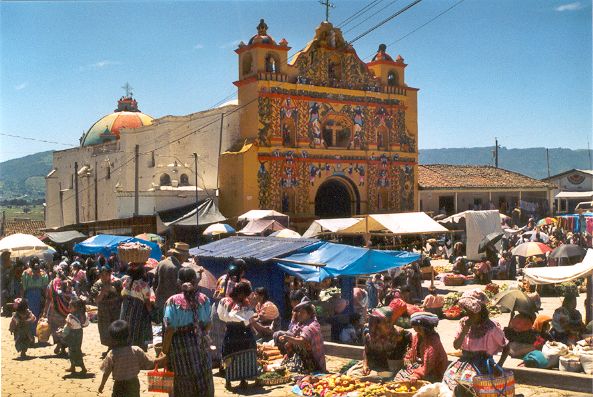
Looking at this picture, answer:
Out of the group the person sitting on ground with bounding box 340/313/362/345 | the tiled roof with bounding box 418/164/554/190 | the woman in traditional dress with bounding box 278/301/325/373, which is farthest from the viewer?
the tiled roof with bounding box 418/164/554/190

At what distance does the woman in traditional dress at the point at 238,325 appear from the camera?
9.49 metres

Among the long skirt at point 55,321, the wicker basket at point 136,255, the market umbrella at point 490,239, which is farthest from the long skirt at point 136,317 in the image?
the market umbrella at point 490,239

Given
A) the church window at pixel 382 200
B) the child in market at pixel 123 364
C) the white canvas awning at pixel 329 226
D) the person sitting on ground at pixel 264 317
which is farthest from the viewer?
the church window at pixel 382 200

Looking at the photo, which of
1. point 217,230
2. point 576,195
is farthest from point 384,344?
point 576,195

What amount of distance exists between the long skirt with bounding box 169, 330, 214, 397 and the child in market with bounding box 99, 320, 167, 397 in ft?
1.37

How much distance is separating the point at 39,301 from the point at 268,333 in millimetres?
5778

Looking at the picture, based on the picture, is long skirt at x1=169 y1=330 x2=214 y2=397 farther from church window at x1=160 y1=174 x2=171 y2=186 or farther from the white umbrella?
church window at x1=160 y1=174 x2=171 y2=186

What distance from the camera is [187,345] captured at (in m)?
8.11

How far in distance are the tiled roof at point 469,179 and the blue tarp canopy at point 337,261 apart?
26.1 metres

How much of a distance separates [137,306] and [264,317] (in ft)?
7.31

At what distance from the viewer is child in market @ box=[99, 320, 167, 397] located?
7.77 meters

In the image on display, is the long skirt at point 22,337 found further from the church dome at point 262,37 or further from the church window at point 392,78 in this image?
the church window at point 392,78

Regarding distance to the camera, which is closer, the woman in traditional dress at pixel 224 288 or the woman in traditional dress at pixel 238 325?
the woman in traditional dress at pixel 238 325

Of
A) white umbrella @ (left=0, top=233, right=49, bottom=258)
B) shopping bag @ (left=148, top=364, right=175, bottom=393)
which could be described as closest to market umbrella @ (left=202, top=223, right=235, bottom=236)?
white umbrella @ (left=0, top=233, right=49, bottom=258)
